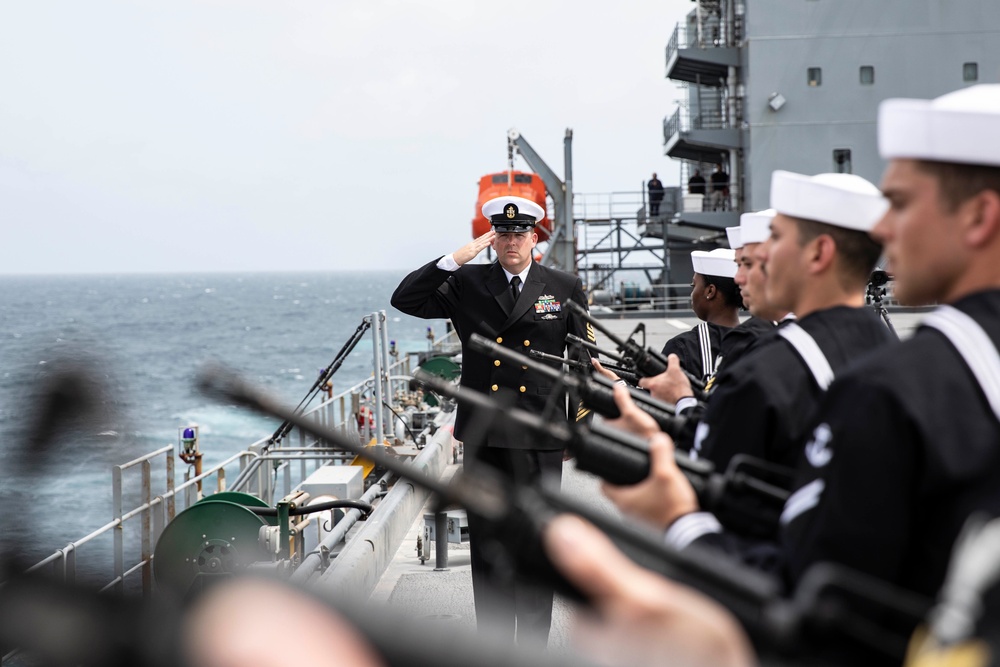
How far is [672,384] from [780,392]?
3.79ft

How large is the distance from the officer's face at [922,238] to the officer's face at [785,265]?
0.68 metres

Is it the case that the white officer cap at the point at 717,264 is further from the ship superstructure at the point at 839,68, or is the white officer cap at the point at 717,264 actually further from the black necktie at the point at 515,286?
the ship superstructure at the point at 839,68

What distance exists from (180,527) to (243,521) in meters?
0.39

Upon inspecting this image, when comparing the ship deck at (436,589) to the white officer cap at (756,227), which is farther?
the ship deck at (436,589)

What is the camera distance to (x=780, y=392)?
239 centimetres

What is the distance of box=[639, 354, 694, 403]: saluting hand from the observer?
352cm

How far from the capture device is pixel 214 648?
34.5 inches

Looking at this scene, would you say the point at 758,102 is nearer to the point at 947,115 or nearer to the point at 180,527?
the point at 180,527

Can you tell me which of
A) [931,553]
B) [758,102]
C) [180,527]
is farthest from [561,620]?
[758,102]

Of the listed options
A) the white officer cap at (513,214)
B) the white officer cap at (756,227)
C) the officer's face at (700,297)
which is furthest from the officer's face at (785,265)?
the officer's face at (700,297)

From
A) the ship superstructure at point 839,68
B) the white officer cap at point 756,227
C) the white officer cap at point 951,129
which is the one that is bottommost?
the white officer cap at point 756,227

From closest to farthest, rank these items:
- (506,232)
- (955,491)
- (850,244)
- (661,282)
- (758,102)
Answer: (955,491), (850,244), (506,232), (758,102), (661,282)

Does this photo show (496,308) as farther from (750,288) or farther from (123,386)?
(123,386)

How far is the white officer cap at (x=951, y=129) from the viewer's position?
170 cm
